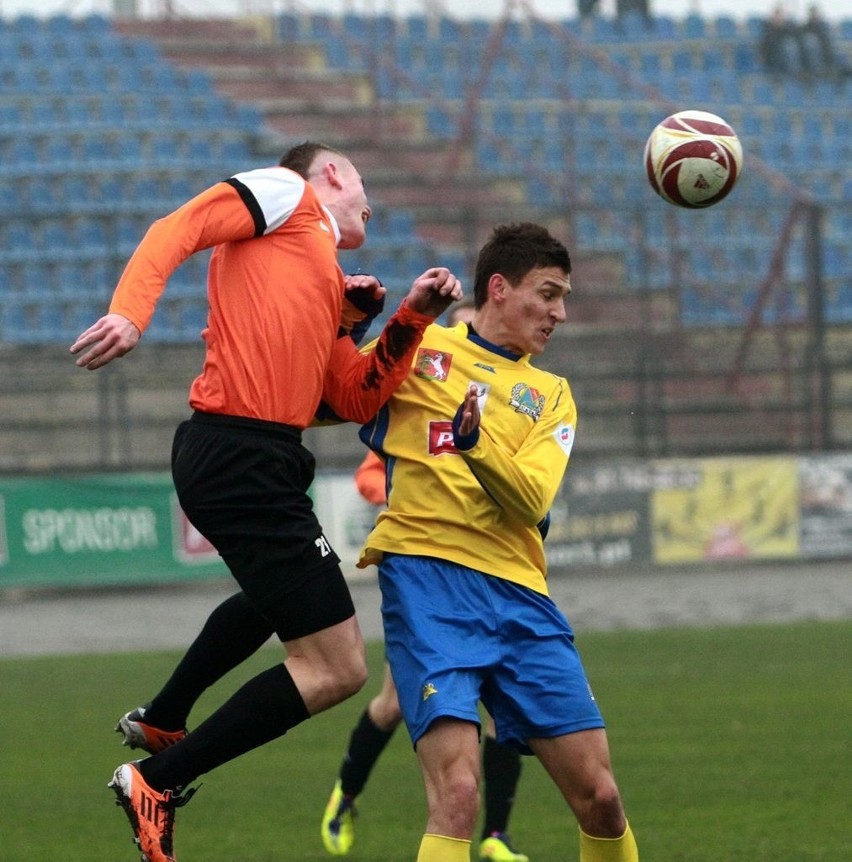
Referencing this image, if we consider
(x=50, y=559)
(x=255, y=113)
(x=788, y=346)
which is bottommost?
(x=50, y=559)

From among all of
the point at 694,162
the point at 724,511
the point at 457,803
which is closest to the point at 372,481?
the point at 694,162

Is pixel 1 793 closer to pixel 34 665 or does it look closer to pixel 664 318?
pixel 34 665

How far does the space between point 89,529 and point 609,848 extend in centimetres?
1239

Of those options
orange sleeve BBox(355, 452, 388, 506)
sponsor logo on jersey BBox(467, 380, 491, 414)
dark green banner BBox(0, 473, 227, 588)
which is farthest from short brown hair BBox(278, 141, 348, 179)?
dark green banner BBox(0, 473, 227, 588)

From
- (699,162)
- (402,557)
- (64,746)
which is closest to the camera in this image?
(402,557)

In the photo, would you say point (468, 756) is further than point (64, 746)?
No

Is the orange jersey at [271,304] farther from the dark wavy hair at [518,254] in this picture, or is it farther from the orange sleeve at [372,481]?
the orange sleeve at [372,481]

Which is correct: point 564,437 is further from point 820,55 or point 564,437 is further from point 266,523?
point 820,55

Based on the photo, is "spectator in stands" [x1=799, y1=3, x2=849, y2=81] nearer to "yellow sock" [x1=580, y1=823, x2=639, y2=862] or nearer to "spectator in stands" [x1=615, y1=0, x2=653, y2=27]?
"spectator in stands" [x1=615, y1=0, x2=653, y2=27]

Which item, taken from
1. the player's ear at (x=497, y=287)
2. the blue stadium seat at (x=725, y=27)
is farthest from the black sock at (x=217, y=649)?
the blue stadium seat at (x=725, y=27)

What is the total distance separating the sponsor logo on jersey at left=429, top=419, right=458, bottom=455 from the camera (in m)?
4.77

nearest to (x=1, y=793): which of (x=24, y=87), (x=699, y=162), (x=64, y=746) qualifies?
(x=64, y=746)

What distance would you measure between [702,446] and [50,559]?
293 inches

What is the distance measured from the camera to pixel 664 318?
1953 cm
